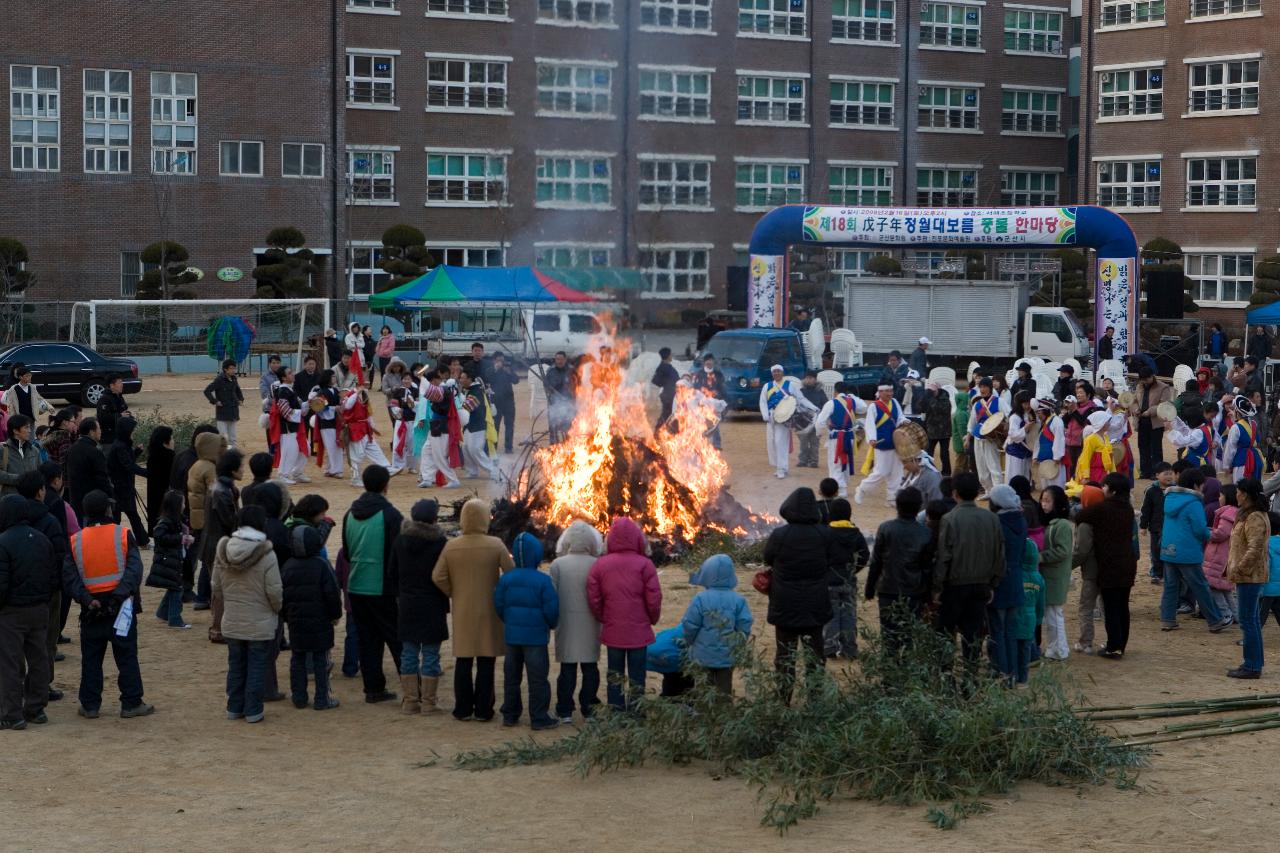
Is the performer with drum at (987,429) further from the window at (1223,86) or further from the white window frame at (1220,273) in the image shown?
the window at (1223,86)

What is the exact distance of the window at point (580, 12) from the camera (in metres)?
18.5

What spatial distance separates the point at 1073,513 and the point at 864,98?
39.3m

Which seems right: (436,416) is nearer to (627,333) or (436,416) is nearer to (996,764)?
(627,333)

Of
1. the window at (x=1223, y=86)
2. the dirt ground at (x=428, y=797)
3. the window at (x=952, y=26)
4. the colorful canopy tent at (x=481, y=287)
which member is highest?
the window at (x=952, y=26)

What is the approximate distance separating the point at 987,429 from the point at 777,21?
23.5m

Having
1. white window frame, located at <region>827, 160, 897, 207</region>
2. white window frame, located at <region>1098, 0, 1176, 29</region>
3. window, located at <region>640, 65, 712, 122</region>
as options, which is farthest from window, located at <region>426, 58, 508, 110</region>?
window, located at <region>640, 65, 712, 122</region>

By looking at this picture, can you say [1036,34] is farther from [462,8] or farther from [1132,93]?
[462,8]

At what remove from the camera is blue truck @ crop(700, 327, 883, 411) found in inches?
1194

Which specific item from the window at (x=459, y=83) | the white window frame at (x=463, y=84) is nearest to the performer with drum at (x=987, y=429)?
the white window frame at (x=463, y=84)

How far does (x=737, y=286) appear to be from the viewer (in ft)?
148

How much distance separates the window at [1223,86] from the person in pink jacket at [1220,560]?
38638 mm

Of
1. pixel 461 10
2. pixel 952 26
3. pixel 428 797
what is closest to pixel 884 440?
pixel 428 797

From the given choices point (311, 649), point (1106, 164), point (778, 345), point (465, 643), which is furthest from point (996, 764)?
point (1106, 164)

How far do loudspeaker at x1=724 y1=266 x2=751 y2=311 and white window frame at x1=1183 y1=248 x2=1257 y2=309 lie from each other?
14.0m
